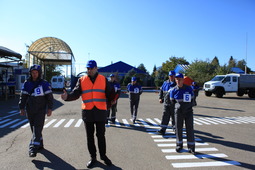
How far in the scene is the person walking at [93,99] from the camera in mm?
3541

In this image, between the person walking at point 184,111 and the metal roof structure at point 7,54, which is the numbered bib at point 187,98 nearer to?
the person walking at point 184,111

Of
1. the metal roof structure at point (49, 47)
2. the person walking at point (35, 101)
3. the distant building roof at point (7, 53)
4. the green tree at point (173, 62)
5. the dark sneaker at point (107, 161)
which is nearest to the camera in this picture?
the dark sneaker at point (107, 161)

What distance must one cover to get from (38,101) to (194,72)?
122ft

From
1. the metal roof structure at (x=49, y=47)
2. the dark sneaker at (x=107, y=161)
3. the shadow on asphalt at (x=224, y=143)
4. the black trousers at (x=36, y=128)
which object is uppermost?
the metal roof structure at (x=49, y=47)

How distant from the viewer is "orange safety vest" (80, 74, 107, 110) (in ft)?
11.6

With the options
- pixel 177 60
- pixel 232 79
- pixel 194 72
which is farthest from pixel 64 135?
pixel 177 60

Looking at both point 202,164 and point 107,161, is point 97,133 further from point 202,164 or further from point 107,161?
point 202,164

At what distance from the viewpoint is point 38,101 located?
4141 millimetres

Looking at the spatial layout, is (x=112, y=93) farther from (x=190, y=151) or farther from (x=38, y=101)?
(x=190, y=151)

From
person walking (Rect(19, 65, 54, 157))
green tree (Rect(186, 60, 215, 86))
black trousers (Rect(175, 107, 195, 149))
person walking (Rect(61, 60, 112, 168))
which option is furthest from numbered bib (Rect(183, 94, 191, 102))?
green tree (Rect(186, 60, 215, 86))

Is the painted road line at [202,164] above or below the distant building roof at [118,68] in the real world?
below

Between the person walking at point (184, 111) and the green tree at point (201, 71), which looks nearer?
the person walking at point (184, 111)

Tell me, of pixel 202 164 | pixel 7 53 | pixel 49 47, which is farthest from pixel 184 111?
pixel 49 47

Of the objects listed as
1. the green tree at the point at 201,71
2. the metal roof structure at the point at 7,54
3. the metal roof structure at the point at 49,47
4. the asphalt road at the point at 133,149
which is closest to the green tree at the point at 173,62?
the green tree at the point at 201,71
